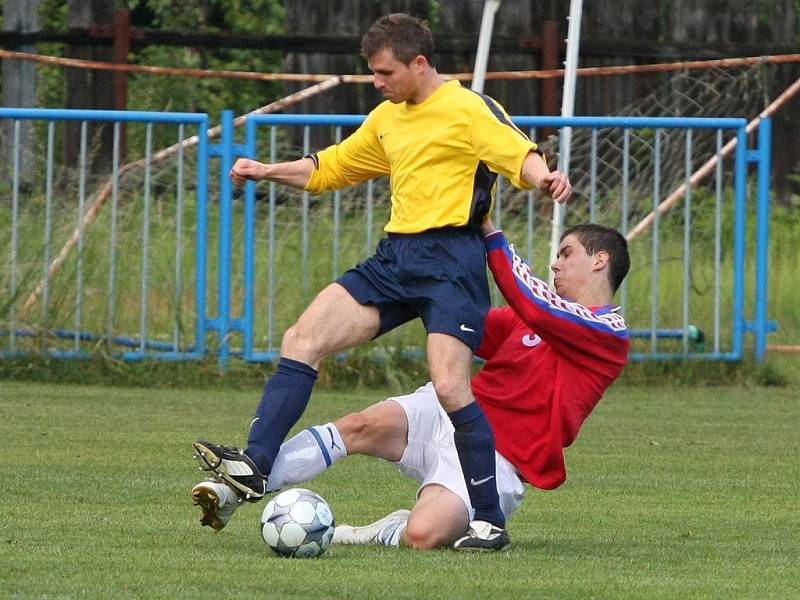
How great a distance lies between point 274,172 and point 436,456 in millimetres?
1134

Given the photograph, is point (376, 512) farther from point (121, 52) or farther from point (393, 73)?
point (121, 52)

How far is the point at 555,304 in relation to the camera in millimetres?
5820

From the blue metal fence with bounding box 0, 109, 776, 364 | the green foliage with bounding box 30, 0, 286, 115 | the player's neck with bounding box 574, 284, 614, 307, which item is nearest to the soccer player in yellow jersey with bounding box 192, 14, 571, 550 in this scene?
the player's neck with bounding box 574, 284, 614, 307

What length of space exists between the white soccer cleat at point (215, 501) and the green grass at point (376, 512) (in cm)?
8

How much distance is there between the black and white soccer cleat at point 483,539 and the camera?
5.64 meters

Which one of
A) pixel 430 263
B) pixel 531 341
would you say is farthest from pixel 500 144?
pixel 531 341

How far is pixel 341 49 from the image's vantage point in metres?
15.0

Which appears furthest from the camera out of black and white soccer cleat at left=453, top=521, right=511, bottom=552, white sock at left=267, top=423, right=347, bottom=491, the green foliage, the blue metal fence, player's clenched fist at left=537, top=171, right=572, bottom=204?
the green foliage

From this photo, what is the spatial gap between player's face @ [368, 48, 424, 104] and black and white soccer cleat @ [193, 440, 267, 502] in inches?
49.5

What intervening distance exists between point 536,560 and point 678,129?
619 centimetres

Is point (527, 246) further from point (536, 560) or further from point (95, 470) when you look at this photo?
point (536, 560)

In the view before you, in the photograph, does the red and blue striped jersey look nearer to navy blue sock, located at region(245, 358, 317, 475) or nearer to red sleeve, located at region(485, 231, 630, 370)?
red sleeve, located at region(485, 231, 630, 370)

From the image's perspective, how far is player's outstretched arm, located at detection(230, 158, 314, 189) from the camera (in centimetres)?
625

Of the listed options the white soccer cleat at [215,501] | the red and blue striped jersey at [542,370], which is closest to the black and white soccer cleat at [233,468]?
the white soccer cleat at [215,501]
